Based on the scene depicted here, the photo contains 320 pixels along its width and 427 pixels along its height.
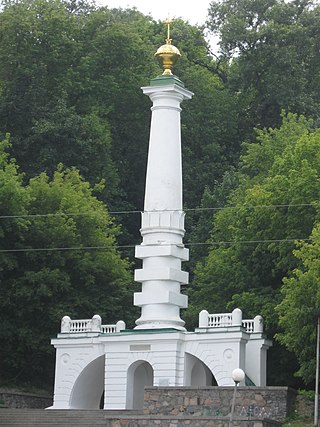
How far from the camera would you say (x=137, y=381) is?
60.5 meters

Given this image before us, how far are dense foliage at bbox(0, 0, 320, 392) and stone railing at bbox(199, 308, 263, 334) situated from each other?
123cm

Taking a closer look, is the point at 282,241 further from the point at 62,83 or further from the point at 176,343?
the point at 62,83

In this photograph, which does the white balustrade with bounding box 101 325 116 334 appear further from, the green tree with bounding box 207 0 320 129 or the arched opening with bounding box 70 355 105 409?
the green tree with bounding box 207 0 320 129

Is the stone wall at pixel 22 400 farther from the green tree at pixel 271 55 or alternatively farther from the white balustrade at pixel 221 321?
the green tree at pixel 271 55

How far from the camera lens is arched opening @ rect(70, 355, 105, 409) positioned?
61.0 metres

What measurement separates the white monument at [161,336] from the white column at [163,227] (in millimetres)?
42

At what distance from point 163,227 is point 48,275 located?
892 cm

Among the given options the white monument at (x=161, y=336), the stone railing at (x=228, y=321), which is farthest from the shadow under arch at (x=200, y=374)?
the stone railing at (x=228, y=321)

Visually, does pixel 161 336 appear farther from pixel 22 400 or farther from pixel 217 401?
pixel 22 400

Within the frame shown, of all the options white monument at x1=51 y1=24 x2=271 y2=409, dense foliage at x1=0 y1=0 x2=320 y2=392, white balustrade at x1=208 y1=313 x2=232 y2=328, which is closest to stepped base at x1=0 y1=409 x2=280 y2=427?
white monument at x1=51 y1=24 x2=271 y2=409

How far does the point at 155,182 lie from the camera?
196ft

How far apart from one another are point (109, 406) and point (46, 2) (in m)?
33.5

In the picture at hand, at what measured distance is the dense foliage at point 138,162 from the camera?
2496 inches

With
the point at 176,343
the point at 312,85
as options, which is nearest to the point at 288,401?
the point at 176,343
